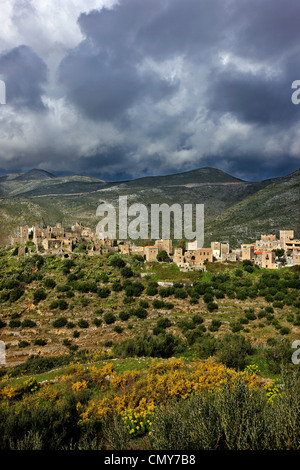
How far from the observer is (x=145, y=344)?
20547 millimetres

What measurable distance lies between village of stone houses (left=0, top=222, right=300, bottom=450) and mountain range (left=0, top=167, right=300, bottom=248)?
720 inches

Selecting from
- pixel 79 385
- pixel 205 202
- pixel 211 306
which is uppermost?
pixel 205 202

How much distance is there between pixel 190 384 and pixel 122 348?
1023cm

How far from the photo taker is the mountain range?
66812mm

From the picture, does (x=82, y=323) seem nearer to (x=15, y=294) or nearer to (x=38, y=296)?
(x=38, y=296)

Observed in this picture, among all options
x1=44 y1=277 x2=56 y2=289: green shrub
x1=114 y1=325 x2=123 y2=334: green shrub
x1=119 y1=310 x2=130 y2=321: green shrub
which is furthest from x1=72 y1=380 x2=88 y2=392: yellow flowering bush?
x1=44 y1=277 x2=56 y2=289: green shrub

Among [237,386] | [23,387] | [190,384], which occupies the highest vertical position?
[237,386]

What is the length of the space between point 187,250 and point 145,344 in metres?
26.6

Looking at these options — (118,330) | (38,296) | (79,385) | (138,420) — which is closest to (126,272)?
(118,330)

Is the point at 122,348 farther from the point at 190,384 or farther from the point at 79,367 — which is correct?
the point at 190,384

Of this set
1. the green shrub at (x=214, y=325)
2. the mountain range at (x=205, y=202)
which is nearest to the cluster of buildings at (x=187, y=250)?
the mountain range at (x=205, y=202)

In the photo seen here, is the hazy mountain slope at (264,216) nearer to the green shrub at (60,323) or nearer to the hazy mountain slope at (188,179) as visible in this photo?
the green shrub at (60,323)
